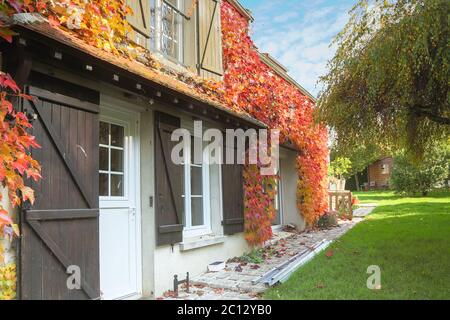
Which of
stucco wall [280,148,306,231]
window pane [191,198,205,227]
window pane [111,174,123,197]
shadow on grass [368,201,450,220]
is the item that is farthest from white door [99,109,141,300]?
shadow on grass [368,201,450,220]

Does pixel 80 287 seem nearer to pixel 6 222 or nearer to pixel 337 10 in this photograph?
pixel 6 222

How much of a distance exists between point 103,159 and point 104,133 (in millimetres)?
336

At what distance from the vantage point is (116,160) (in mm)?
5090

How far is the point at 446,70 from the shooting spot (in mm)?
5148

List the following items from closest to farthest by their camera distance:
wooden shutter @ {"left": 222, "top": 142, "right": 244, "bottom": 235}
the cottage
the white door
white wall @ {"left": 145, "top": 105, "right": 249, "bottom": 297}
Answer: the cottage → the white door → white wall @ {"left": 145, "top": 105, "right": 249, "bottom": 297} → wooden shutter @ {"left": 222, "top": 142, "right": 244, "bottom": 235}

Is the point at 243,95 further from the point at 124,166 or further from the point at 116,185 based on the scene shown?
the point at 116,185

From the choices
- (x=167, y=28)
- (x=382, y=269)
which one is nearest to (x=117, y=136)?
(x=167, y=28)

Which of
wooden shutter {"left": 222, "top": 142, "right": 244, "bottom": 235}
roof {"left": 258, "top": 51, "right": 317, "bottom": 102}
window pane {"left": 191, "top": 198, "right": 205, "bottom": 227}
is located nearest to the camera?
window pane {"left": 191, "top": 198, "right": 205, "bottom": 227}

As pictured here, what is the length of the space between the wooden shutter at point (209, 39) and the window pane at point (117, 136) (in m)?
2.57

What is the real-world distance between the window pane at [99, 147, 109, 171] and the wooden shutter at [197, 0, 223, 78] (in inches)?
117

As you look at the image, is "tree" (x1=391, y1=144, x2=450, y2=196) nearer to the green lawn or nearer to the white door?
the green lawn

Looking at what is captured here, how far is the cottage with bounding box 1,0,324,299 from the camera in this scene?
11.8 ft

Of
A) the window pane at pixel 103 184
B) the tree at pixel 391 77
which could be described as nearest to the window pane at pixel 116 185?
the window pane at pixel 103 184

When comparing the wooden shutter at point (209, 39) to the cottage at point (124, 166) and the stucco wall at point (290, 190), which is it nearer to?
the cottage at point (124, 166)
